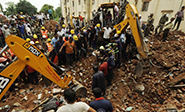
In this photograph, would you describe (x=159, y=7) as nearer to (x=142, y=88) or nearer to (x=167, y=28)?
(x=167, y=28)

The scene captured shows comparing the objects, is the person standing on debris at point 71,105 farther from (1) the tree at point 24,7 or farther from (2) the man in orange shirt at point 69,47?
(1) the tree at point 24,7

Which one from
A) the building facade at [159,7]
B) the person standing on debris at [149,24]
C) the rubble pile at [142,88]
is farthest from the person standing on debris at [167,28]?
the building facade at [159,7]

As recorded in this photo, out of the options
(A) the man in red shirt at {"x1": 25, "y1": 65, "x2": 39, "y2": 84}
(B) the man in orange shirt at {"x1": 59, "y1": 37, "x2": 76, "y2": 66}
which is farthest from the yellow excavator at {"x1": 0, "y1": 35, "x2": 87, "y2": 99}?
(B) the man in orange shirt at {"x1": 59, "y1": 37, "x2": 76, "y2": 66}

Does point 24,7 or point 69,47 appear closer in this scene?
point 69,47

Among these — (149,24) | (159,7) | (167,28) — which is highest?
(159,7)

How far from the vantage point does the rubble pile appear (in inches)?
127

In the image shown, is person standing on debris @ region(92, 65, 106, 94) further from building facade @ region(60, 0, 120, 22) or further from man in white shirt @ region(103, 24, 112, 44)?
building facade @ region(60, 0, 120, 22)

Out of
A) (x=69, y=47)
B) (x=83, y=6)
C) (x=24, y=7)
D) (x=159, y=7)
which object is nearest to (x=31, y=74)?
(x=69, y=47)

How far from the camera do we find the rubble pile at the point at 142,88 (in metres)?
3.23

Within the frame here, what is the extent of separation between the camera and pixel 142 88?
409cm

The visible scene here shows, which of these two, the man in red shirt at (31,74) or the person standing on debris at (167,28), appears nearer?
the man in red shirt at (31,74)

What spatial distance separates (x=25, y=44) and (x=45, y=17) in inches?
586

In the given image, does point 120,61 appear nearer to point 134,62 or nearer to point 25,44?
point 134,62

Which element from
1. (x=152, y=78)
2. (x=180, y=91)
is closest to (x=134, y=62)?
(x=152, y=78)
